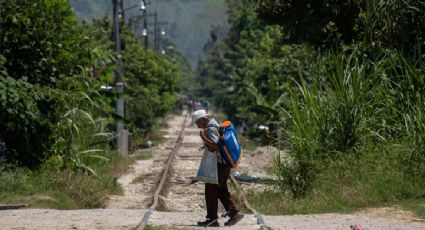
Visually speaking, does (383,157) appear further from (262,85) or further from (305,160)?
(262,85)

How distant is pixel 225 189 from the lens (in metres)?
13.9

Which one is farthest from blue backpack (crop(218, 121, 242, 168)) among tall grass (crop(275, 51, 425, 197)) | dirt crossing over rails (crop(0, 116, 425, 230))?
tall grass (crop(275, 51, 425, 197))

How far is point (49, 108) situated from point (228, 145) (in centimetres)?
1008

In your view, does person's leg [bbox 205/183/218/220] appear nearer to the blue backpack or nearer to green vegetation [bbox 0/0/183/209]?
the blue backpack

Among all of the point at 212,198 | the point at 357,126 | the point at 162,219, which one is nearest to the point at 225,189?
the point at 212,198

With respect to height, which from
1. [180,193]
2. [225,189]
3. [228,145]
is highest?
[228,145]

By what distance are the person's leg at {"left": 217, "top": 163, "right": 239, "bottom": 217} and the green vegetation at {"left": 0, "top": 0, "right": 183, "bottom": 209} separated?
16.8ft

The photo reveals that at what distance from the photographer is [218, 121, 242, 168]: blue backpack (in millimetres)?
13492

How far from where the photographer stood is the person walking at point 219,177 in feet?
44.1

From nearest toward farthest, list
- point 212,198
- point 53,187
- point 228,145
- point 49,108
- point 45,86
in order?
point 228,145, point 212,198, point 53,187, point 49,108, point 45,86

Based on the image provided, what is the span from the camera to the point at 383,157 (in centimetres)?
1781

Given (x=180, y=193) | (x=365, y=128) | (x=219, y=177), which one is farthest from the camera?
(x=180, y=193)

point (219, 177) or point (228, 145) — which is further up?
point (228, 145)

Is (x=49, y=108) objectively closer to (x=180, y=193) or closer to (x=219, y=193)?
(x=180, y=193)
